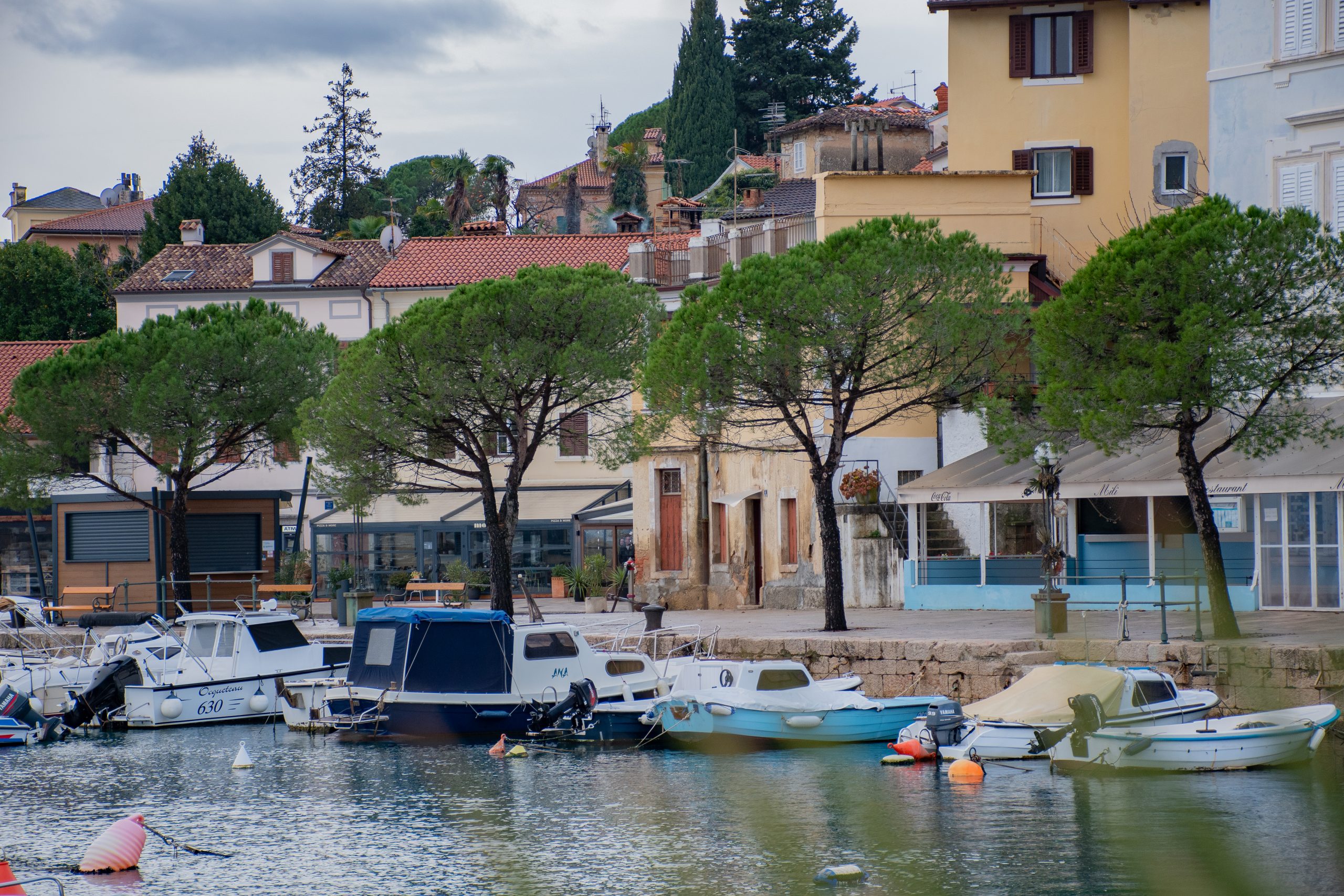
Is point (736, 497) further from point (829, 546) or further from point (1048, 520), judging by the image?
point (1048, 520)

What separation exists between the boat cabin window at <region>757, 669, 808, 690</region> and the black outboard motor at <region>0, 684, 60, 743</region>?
12.4 meters

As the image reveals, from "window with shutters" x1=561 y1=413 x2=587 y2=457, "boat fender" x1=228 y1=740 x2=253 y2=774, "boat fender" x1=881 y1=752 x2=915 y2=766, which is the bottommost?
"boat fender" x1=228 y1=740 x2=253 y2=774

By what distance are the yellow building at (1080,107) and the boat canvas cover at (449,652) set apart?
17314 mm

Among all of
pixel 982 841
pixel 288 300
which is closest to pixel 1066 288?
pixel 982 841

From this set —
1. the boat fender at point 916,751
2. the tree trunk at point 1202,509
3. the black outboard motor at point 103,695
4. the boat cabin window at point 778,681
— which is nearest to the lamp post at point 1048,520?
the tree trunk at point 1202,509

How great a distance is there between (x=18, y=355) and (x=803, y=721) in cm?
4077

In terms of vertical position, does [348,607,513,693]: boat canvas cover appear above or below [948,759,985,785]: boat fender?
above

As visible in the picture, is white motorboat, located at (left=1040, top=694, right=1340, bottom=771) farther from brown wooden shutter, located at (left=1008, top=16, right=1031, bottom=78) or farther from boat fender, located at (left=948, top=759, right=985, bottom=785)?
brown wooden shutter, located at (left=1008, top=16, right=1031, bottom=78)

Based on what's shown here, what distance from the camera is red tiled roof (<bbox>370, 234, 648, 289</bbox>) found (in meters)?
50.0

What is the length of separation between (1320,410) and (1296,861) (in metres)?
13.5

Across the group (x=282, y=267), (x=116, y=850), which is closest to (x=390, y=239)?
(x=282, y=267)

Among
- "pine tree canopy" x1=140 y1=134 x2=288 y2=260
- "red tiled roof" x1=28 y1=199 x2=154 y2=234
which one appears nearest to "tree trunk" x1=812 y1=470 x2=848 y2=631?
"pine tree canopy" x1=140 y1=134 x2=288 y2=260

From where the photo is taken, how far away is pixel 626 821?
54.4 feet

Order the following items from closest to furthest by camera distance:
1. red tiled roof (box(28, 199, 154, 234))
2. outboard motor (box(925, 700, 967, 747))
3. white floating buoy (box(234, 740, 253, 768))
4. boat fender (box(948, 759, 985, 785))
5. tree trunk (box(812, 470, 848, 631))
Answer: boat fender (box(948, 759, 985, 785)), outboard motor (box(925, 700, 967, 747)), white floating buoy (box(234, 740, 253, 768)), tree trunk (box(812, 470, 848, 631)), red tiled roof (box(28, 199, 154, 234))
